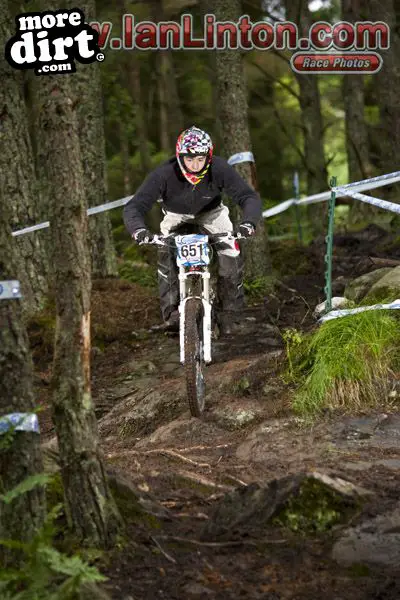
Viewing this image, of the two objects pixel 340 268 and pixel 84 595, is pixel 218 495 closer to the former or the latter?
pixel 84 595

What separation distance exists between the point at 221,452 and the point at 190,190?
8.85 ft

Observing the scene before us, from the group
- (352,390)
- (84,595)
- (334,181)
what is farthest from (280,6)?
(84,595)

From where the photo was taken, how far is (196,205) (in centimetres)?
929

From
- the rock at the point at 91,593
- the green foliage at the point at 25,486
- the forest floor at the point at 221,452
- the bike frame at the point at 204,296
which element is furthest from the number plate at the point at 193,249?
the rock at the point at 91,593

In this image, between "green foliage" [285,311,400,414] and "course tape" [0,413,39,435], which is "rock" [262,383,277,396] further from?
"course tape" [0,413,39,435]

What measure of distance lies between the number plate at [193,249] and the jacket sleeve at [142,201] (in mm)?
584

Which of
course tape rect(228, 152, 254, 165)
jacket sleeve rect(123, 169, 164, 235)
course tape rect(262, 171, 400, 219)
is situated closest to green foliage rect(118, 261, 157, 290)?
course tape rect(262, 171, 400, 219)

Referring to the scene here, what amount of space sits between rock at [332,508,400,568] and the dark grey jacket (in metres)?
4.05

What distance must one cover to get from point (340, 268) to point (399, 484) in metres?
7.60

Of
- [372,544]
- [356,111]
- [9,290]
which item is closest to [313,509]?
[372,544]

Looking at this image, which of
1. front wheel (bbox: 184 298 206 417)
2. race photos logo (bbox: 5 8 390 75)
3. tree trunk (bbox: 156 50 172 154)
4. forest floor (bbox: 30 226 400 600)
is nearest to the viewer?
forest floor (bbox: 30 226 400 600)

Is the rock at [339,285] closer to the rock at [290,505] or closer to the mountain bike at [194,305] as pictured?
the mountain bike at [194,305]

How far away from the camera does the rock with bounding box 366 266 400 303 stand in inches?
353

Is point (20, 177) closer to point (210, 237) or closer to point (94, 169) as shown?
point (94, 169)
